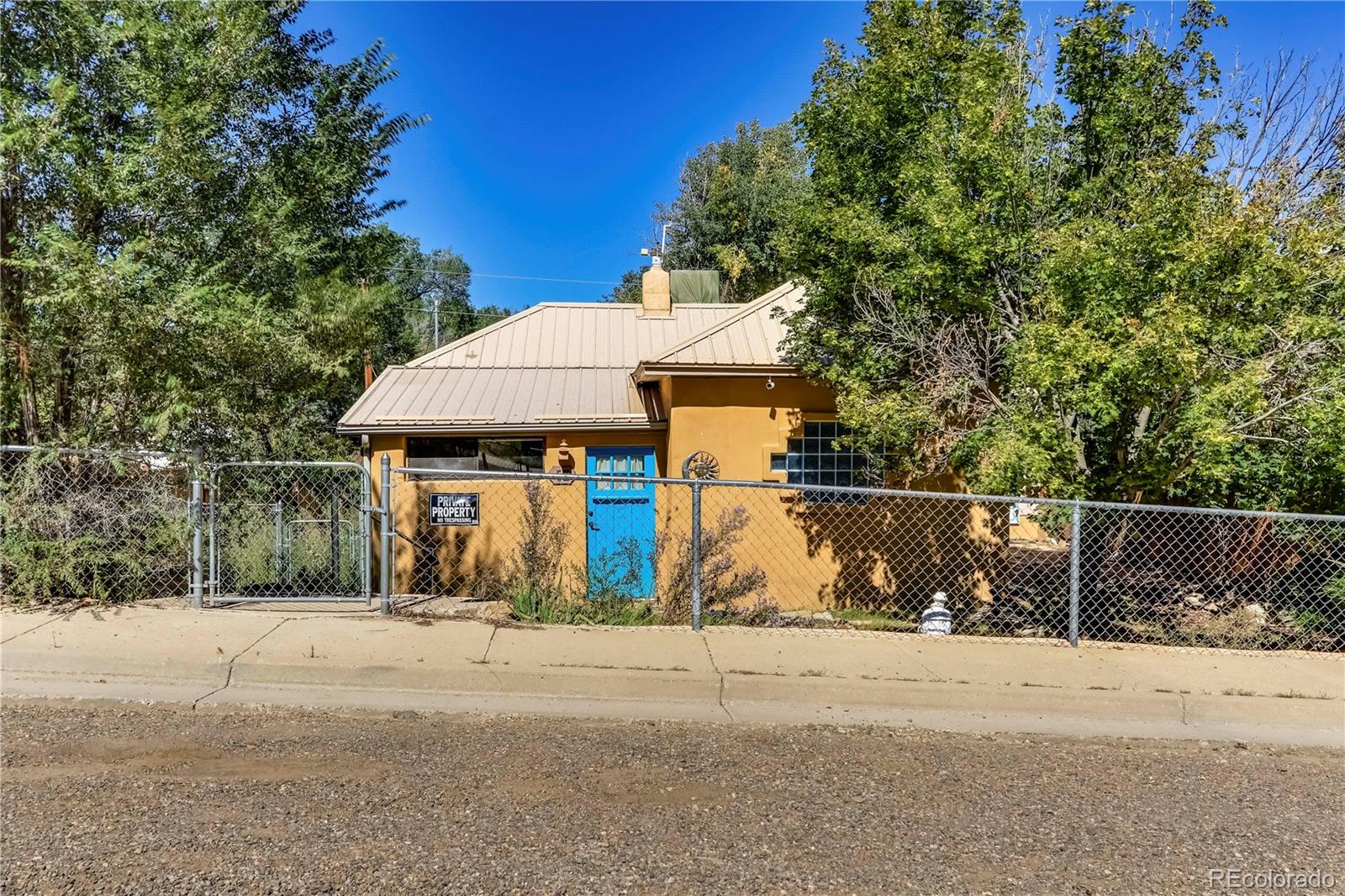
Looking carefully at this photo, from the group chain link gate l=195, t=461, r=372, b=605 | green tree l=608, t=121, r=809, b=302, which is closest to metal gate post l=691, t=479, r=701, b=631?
chain link gate l=195, t=461, r=372, b=605

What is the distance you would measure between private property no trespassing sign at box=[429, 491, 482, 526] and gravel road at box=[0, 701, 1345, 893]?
2.70 m

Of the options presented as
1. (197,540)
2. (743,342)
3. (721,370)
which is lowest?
(197,540)

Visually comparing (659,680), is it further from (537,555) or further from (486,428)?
(486,428)

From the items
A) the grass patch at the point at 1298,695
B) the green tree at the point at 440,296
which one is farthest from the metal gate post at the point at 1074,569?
the green tree at the point at 440,296

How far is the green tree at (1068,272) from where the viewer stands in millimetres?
6137

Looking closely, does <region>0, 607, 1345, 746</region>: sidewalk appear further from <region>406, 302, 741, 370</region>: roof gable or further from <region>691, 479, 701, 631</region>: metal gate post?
<region>406, 302, 741, 370</region>: roof gable

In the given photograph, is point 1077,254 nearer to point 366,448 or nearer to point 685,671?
point 685,671

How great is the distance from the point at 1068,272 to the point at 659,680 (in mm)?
4578

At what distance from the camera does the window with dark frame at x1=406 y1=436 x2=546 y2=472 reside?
11453 millimetres

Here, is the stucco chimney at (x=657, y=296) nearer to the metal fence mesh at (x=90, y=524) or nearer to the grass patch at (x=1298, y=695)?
the metal fence mesh at (x=90, y=524)

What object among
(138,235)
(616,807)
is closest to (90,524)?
(138,235)

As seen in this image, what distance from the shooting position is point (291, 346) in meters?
8.23

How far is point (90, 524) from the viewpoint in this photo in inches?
261

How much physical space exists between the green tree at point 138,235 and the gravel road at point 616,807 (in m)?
3.09
